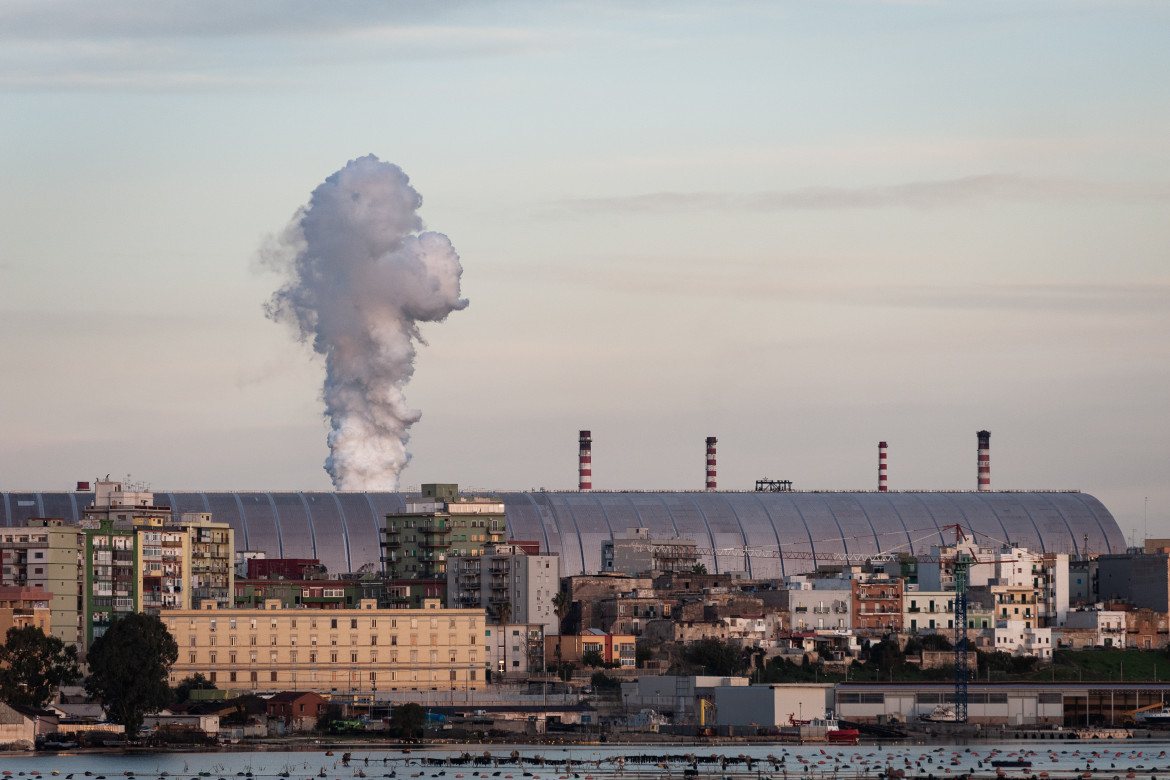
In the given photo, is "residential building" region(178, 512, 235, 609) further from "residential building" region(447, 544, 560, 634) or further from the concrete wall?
the concrete wall

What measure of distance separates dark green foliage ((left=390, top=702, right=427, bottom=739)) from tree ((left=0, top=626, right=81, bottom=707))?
1605 cm

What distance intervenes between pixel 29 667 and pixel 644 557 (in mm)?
57334

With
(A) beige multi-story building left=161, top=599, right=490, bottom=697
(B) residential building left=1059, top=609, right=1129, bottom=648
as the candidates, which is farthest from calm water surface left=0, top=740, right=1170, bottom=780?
(B) residential building left=1059, top=609, right=1129, bottom=648

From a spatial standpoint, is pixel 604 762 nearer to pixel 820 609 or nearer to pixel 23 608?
pixel 23 608

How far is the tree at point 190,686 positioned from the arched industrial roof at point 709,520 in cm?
4132

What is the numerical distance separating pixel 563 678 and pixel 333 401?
5064 cm

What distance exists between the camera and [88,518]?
139 m

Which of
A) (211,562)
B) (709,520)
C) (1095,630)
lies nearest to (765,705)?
(211,562)

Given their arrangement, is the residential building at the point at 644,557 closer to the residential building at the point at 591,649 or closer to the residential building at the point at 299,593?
the residential building at the point at 591,649

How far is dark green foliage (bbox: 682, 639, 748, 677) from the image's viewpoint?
5148 inches

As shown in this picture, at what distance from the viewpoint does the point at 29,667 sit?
112 meters

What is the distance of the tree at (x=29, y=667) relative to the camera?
112 metres

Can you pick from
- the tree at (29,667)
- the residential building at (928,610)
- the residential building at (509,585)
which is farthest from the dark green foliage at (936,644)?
the tree at (29,667)

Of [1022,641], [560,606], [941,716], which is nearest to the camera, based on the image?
[941,716]
